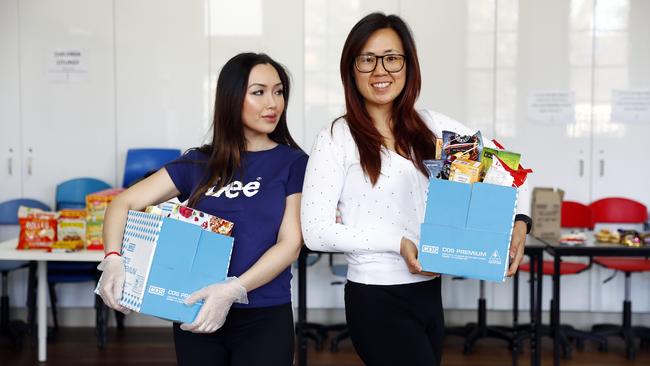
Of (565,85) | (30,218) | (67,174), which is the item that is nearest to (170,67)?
(67,174)

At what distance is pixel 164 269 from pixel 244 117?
435 mm

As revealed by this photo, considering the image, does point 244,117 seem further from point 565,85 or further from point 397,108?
point 565,85

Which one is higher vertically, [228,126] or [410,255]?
[228,126]

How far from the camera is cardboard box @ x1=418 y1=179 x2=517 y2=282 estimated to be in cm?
158

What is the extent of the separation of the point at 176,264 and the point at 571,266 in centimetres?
333

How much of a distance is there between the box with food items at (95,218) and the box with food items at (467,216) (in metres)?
2.25

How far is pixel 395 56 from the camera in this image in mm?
1735

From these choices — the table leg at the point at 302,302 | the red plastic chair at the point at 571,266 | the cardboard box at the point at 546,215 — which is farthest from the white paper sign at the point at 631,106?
the table leg at the point at 302,302

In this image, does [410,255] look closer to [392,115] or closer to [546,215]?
[392,115]

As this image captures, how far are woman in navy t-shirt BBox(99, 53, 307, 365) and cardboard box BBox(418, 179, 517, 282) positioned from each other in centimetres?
35

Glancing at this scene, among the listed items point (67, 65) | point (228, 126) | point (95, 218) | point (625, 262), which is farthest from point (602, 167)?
point (67, 65)

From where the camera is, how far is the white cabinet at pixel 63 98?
4.84m

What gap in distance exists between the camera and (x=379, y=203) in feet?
5.57

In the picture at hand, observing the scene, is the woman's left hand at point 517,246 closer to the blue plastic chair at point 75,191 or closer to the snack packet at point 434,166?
the snack packet at point 434,166
